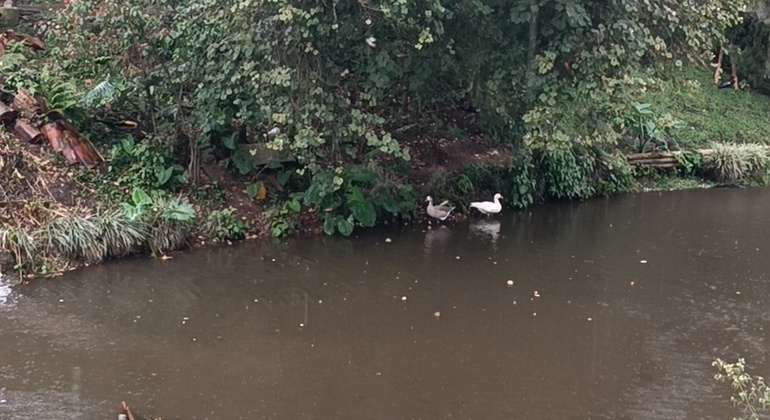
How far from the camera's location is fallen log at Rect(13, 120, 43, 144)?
31.6ft

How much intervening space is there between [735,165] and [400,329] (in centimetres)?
877

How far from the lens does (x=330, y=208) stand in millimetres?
9758

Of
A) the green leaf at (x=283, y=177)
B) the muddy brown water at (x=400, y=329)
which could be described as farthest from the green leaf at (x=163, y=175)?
the green leaf at (x=283, y=177)

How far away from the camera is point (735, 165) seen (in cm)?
1339

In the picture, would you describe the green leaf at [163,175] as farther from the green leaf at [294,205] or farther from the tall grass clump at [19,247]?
the tall grass clump at [19,247]

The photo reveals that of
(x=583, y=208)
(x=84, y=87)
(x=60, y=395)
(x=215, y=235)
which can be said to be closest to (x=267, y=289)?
(x=215, y=235)

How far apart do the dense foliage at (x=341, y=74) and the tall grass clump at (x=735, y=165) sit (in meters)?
4.65

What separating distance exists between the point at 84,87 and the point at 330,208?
349 cm

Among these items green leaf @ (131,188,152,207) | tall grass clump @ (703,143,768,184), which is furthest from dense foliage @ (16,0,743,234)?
tall grass clump @ (703,143,768,184)

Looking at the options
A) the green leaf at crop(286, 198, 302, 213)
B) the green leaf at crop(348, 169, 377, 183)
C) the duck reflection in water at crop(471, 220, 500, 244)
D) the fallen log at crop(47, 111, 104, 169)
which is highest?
the fallen log at crop(47, 111, 104, 169)

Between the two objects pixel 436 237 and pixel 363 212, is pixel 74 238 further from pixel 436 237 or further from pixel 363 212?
pixel 436 237

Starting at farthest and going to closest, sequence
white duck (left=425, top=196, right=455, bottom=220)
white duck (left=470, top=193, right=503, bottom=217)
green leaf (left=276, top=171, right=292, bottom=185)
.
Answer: white duck (left=470, top=193, right=503, bottom=217), white duck (left=425, top=196, right=455, bottom=220), green leaf (left=276, top=171, right=292, bottom=185)

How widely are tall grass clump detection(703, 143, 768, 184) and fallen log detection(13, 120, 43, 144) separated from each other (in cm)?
1010

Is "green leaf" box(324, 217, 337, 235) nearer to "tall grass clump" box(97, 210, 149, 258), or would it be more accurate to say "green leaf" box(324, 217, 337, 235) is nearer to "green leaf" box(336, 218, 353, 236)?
"green leaf" box(336, 218, 353, 236)
